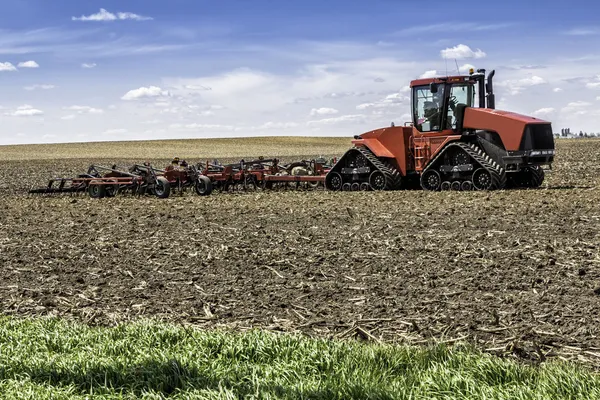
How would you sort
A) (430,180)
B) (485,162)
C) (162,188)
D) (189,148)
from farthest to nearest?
(189,148)
(162,188)
(430,180)
(485,162)

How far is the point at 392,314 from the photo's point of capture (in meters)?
6.94

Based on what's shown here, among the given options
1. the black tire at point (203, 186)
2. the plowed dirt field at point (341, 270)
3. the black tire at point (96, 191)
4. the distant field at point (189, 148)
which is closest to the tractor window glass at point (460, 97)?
the plowed dirt field at point (341, 270)

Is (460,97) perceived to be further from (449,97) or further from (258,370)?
(258,370)

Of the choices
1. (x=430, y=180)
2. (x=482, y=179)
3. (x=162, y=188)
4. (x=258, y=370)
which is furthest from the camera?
(x=162, y=188)

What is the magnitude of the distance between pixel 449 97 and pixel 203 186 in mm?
7016

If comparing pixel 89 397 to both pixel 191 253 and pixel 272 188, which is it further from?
Result: pixel 272 188

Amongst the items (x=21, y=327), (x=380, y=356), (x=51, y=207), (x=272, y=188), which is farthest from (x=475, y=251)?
(x=272, y=188)

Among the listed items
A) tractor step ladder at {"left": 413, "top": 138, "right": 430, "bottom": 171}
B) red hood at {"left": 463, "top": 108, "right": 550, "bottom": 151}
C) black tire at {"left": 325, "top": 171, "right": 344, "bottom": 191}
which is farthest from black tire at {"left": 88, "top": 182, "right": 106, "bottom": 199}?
red hood at {"left": 463, "top": 108, "right": 550, "bottom": 151}

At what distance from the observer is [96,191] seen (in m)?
21.6

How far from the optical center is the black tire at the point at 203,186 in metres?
21.0

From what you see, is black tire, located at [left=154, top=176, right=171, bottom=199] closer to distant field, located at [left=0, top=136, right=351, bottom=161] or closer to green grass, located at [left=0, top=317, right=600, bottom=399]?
green grass, located at [left=0, top=317, right=600, bottom=399]

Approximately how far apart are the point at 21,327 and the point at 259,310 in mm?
2143

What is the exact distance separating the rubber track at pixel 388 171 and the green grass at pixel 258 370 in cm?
1460

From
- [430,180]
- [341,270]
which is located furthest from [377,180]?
[341,270]
